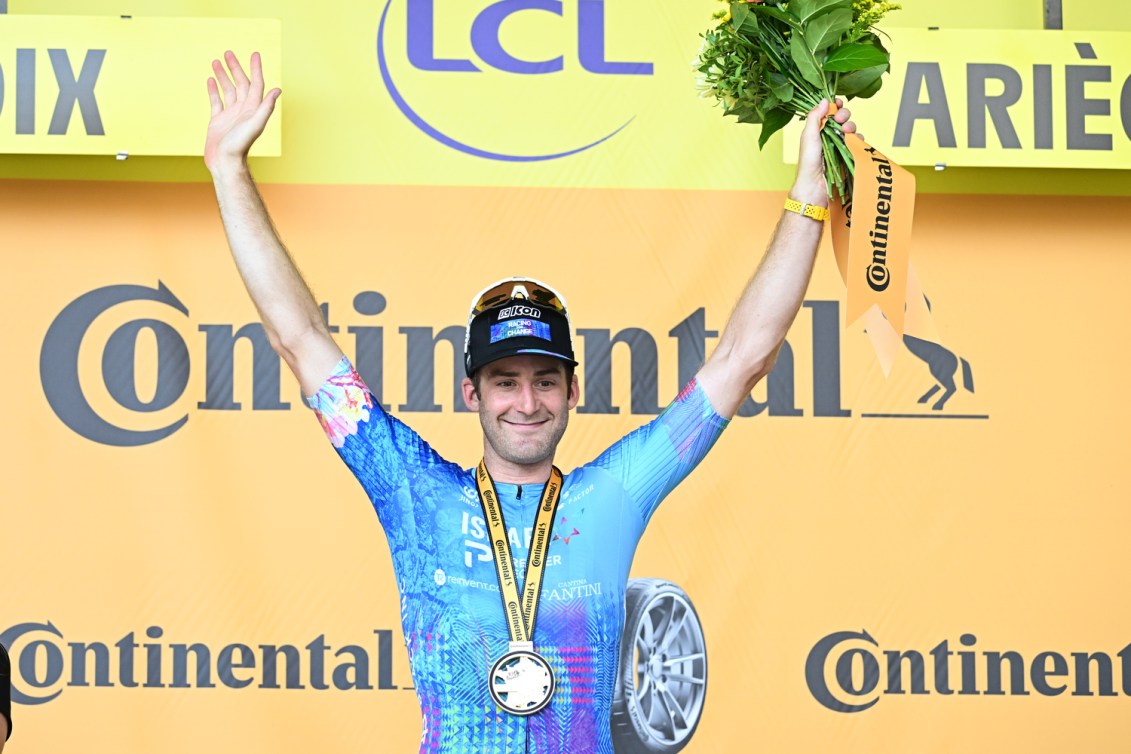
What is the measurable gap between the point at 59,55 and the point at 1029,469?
2401mm

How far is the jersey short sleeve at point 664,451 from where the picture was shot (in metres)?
2.22

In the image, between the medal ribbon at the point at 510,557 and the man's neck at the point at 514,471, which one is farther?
the man's neck at the point at 514,471

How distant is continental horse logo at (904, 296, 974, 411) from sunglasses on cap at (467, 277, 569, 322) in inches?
53.4

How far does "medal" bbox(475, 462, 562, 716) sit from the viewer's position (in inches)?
79.6

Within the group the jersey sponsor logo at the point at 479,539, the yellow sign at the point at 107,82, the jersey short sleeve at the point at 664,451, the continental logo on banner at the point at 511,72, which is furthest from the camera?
the continental logo on banner at the point at 511,72

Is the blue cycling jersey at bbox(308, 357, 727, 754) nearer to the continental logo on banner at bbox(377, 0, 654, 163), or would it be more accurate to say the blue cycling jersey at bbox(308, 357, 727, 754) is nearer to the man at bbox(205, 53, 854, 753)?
the man at bbox(205, 53, 854, 753)

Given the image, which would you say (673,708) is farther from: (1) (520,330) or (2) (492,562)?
(1) (520,330)

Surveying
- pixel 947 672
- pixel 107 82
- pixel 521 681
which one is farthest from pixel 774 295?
pixel 107 82

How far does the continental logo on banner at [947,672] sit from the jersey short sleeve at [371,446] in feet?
4.61

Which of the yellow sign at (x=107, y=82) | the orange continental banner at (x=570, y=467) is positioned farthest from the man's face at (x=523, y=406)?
the yellow sign at (x=107, y=82)

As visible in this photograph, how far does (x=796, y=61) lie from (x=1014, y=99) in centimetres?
127

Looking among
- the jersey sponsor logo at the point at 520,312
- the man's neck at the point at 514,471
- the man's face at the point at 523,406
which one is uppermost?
the jersey sponsor logo at the point at 520,312

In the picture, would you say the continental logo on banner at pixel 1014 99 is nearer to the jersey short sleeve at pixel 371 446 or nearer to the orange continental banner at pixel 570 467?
the orange continental banner at pixel 570 467

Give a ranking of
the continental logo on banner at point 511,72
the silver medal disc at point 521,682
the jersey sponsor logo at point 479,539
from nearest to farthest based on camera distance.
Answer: the silver medal disc at point 521,682, the jersey sponsor logo at point 479,539, the continental logo on banner at point 511,72
